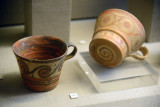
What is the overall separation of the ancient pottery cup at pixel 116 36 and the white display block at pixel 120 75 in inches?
1.7

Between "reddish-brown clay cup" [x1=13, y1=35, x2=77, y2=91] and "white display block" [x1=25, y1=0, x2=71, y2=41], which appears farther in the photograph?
"white display block" [x1=25, y1=0, x2=71, y2=41]

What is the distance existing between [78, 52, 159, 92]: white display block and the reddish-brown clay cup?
0.13 m

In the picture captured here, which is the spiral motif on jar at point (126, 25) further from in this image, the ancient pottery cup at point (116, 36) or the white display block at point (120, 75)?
the white display block at point (120, 75)

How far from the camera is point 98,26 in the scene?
114 centimetres

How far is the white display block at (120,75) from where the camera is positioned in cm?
112

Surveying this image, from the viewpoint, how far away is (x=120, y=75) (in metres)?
1.16

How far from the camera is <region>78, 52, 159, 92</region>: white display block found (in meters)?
1.12

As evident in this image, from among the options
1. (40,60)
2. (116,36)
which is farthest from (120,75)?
(40,60)

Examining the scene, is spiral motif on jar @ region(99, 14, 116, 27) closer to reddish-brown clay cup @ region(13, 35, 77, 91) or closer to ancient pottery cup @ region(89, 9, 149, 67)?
ancient pottery cup @ region(89, 9, 149, 67)

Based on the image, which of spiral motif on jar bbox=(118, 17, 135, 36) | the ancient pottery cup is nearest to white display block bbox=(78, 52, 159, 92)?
the ancient pottery cup

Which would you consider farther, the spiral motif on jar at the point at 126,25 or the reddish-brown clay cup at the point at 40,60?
the spiral motif on jar at the point at 126,25

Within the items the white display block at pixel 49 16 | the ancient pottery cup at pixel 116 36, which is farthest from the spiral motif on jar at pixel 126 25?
the white display block at pixel 49 16

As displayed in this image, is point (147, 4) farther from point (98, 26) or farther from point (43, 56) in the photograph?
point (43, 56)

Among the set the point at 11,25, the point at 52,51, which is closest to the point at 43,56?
the point at 52,51
